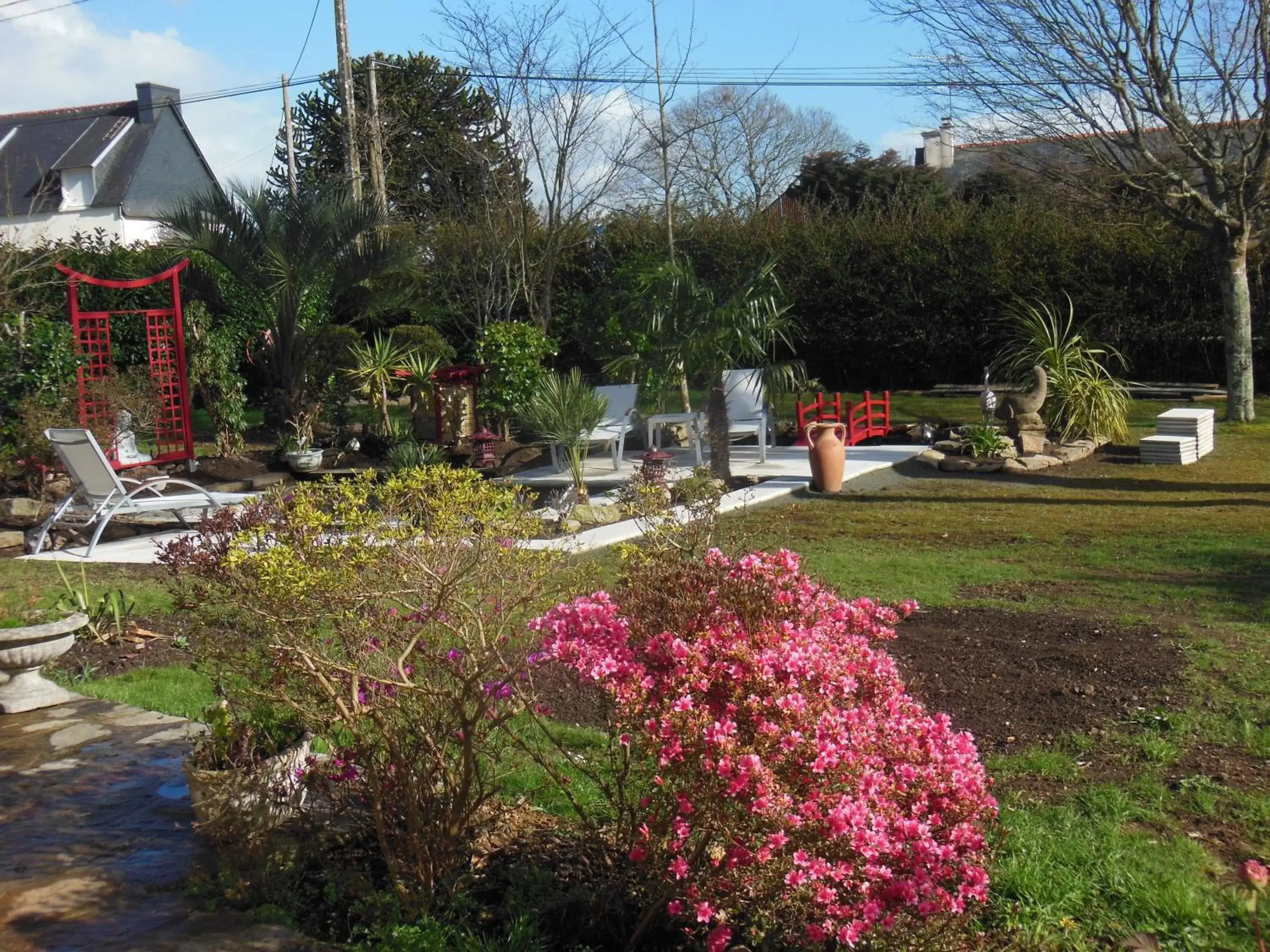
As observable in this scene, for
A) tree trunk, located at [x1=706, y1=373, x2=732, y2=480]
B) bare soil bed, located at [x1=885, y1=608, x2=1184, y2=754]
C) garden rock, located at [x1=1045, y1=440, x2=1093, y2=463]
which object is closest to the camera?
bare soil bed, located at [x1=885, y1=608, x2=1184, y2=754]

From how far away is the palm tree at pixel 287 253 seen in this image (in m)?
13.4

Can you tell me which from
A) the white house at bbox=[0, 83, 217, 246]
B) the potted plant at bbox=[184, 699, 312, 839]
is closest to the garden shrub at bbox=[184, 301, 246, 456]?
the potted plant at bbox=[184, 699, 312, 839]

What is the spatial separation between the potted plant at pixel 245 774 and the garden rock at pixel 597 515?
559 cm

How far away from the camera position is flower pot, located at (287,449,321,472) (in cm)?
1319

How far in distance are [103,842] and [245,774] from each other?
0.68m

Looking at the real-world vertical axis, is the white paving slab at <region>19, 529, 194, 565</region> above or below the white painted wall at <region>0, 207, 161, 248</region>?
below

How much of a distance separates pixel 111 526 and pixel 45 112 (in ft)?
101

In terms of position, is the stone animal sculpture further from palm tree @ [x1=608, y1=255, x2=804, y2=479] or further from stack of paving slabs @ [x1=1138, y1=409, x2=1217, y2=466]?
palm tree @ [x1=608, y1=255, x2=804, y2=479]

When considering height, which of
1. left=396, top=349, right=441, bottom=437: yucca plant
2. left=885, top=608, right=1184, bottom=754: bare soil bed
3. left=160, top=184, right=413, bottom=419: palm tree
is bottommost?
left=885, top=608, right=1184, bottom=754: bare soil bed

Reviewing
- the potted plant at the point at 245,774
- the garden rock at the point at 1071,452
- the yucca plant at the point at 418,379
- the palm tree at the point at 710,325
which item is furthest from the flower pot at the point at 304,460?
the potted plant at the point at 245,774

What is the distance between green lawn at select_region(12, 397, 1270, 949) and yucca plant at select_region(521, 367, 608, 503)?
1.86 metres

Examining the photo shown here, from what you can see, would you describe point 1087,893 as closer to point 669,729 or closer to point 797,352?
point 669,729

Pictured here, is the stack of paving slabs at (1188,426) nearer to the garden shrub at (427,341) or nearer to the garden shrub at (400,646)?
the garden shrub at (427,341)

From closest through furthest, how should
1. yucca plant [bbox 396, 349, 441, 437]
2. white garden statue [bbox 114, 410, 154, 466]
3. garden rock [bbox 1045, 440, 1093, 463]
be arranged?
garden rock [bbox 1045, 440, 1093, 463] < white garden statue [bbox 114, 410, 154, 466] < yucca plant [bbox 396, 349, 441, 437]
